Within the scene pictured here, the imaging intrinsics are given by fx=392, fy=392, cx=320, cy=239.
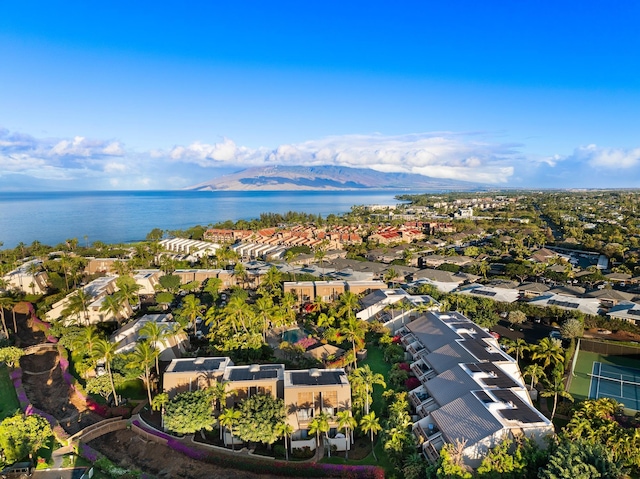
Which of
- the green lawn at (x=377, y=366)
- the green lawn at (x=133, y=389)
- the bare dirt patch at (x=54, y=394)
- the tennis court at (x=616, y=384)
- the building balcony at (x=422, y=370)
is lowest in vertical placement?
the tennis court at (x=616, y=384)

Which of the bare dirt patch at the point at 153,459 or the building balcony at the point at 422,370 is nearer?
the bare dirt patch at the point at 153,459

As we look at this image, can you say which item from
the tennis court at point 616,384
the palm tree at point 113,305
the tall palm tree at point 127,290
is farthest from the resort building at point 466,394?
the tall palm tree at point 127,290

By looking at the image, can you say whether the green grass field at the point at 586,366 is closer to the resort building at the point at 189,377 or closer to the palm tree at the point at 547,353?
the palm tree at the point at 547,353

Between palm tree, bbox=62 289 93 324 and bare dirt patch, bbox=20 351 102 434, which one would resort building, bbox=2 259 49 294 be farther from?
bare dirt patch, bbox=20 351 102 434

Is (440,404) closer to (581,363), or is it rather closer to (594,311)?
(581,363)

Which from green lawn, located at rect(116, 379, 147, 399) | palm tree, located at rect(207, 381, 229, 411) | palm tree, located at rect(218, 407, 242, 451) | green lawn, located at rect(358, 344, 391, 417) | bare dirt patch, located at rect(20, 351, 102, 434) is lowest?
bare dirt patch, located at rect(20, 351, 102, 434)

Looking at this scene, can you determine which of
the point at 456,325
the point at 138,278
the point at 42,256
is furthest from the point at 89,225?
the point at 456,325

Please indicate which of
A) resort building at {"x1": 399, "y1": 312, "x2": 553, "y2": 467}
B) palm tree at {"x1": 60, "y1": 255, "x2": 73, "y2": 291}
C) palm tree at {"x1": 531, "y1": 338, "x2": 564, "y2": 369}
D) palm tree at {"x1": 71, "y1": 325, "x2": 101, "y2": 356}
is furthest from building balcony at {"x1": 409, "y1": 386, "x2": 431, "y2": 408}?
palm tree at {"x1": 60, "y1": 255, "x2": 73, "y2": 291}
